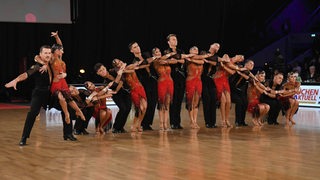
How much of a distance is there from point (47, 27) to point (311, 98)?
7.81 m

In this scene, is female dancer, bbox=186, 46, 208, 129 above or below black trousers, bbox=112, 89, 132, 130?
above

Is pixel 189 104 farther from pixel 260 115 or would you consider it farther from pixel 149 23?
pixel 149 23

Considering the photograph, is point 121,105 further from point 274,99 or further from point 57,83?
point 274,99

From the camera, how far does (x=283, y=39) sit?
19391mm

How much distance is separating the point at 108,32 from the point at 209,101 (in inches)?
287

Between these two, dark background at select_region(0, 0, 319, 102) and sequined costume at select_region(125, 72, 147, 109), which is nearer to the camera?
sequined costume at select_region(125, 72, 147, 109)

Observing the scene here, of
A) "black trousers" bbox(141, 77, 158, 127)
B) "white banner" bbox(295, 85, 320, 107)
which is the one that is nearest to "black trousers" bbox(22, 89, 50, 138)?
"black trousers" bbox(141, 77, 158, 127)

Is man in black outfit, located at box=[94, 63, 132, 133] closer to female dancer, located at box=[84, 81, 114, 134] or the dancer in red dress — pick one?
female dancer, located at box=[84, 81, 114, 134]

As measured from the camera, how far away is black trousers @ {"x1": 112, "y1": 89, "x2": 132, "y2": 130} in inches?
363

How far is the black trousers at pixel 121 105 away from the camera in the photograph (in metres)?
9.23

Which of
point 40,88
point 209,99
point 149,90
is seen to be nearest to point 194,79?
point 209,99

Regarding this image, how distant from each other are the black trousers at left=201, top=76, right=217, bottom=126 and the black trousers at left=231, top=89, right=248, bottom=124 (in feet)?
1.45

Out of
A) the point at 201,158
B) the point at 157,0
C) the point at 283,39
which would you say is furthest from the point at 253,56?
the point at 201,158

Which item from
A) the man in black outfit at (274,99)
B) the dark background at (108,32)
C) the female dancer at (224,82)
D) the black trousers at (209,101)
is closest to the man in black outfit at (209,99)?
the black trousers at (209,101)
